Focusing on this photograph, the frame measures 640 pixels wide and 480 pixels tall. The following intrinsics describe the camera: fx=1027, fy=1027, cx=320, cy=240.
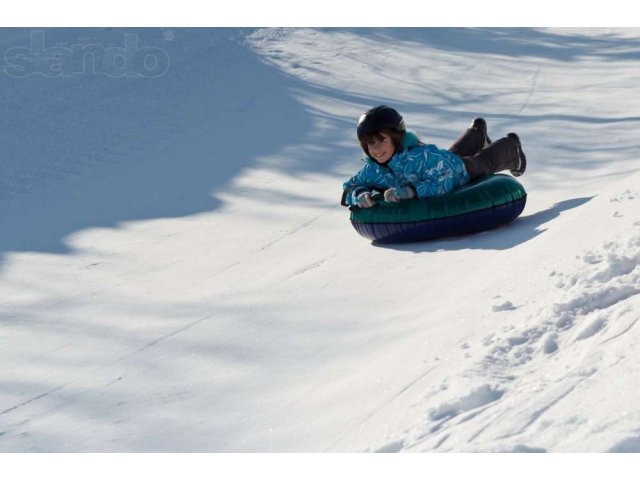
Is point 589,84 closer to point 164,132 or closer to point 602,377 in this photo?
point 164,132

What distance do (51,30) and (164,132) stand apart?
15.1 ft

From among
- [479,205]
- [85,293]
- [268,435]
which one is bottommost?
[85,293]

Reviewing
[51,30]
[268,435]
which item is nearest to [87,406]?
[268,435]

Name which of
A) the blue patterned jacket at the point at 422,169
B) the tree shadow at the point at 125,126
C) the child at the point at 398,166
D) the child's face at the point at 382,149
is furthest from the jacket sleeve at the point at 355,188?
the tree shadow at the point at 125,126

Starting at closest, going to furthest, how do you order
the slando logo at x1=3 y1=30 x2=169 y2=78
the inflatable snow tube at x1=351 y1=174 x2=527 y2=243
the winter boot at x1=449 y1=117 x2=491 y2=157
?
the inflatable snow tube at x1=351 y1=174 x2=527 y2=243 < the winter boot at x1=449 y1=117 x2=491 y2=157 < the slando logo at x1=3 y1=30 x2=169 y2=78

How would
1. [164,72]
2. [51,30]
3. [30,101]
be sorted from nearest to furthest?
[30,101], [164,72], [51,30]

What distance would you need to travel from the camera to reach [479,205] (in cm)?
595

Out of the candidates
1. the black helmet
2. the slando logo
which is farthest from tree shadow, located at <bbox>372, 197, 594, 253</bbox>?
the slando logo

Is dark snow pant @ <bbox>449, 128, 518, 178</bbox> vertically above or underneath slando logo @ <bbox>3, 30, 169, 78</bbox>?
above

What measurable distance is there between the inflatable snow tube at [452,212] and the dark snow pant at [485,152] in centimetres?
28

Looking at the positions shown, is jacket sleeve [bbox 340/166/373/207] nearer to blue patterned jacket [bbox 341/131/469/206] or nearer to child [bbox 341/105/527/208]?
child [bbox 341/105/527/208]

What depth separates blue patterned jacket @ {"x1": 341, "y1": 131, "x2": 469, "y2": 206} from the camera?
6.10 m

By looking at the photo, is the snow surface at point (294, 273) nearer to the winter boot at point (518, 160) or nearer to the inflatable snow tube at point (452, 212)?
the inflatable snow tube at point (452, 212)

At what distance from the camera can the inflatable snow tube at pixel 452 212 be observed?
5973mm
